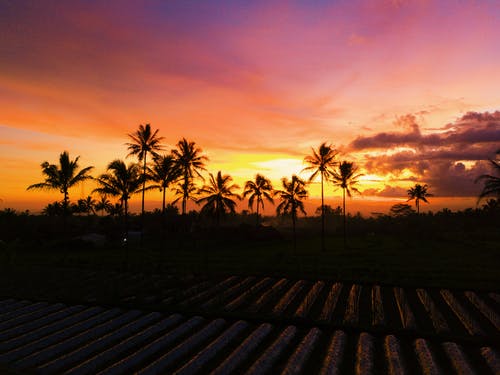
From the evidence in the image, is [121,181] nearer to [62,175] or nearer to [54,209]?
[62,175]

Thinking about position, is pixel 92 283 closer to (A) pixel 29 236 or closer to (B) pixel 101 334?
(B) pixel 101 334

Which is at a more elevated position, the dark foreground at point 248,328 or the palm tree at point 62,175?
the palm tree at point 62,175

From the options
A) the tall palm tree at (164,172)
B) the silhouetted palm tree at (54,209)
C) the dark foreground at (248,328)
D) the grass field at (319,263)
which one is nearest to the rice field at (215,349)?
the dark foreground at (248,328)

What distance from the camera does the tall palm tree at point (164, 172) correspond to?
30.1 m

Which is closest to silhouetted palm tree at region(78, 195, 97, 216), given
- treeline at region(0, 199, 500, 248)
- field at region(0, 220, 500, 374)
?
treeline at region(0, 199, 500, 248)

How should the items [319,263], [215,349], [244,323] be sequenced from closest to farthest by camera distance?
[215,349] → [244,323] → [319,263]

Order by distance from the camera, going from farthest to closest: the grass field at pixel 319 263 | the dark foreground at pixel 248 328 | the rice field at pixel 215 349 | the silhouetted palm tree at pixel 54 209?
the silhouetted palm tree at pixel 54 209 < the grass field at pixel 319 263 < the dark foreground at pixel 248 328 < the rice field at pixel 215 349

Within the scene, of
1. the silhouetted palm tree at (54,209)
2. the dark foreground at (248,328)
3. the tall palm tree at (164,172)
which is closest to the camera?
the dark foreground at (248,328)

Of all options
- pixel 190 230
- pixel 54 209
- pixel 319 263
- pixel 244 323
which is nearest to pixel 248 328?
pixel 244 323

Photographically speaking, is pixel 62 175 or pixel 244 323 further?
pixel 62 175

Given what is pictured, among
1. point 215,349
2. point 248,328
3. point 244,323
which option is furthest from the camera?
point 244,323

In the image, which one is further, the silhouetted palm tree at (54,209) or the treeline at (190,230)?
the silhouetted palm tree at (54,209)

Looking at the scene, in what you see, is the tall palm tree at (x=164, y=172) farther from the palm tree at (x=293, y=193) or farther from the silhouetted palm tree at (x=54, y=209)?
the silhouetted palm tree at (x=54, y=209)

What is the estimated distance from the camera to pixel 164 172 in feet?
99.4
